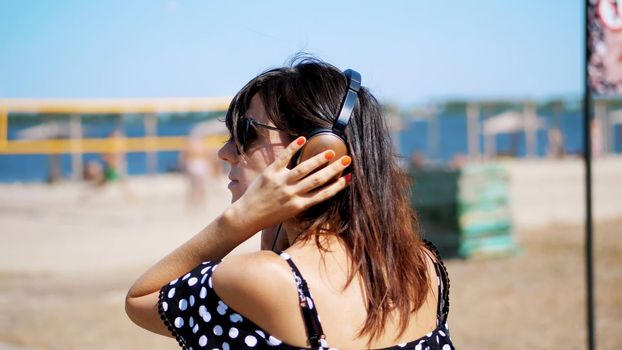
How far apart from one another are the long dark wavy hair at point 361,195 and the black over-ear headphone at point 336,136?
0.08 ft

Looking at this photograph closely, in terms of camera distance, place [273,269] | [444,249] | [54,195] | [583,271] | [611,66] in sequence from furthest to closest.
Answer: [54,195] < [444,249] < [583,271] < [611,66] < [273,269]

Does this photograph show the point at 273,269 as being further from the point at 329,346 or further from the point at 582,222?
the point at 582,222

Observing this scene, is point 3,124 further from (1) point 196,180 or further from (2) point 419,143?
(2) point 419,143

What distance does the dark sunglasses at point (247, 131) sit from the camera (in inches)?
59.2

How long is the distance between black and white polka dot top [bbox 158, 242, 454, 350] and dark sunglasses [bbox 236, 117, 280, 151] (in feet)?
0.89

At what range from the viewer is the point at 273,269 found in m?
1.29

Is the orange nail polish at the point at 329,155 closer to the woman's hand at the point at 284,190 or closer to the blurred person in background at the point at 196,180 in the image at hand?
the woman's hand at the point at 284,190

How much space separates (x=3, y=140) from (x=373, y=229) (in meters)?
20.5

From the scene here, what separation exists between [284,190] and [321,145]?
115mm

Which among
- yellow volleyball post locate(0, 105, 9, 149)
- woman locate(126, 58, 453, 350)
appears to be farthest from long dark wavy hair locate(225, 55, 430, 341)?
yellow volleyball post locate(0, 105, 9, 149)

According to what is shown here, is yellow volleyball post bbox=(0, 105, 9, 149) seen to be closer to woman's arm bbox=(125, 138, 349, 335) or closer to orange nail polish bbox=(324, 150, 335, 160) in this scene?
woman's arm bbox=(125, 138, 349, 335)

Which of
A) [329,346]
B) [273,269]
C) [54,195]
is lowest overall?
[54,195]

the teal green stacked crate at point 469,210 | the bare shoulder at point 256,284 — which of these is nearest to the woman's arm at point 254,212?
the bare shoulder at point 256,284

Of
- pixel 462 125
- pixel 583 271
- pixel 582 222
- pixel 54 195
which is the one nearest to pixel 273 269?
pixel 583 271
